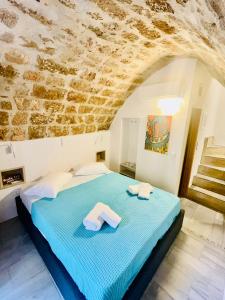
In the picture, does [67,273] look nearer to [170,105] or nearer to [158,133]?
[158,133]

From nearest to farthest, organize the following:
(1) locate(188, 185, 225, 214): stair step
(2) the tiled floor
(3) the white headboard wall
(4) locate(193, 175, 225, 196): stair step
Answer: (2) the tiled floor, (3) the white headboard wall, (1) locate(188, 185, 225, 214): stair step, (4) locate(193, 175, 225, 196): stair step

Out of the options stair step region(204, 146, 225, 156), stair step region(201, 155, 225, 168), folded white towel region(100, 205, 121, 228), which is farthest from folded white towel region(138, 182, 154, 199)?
stair step region(204, 146, 225, 156)

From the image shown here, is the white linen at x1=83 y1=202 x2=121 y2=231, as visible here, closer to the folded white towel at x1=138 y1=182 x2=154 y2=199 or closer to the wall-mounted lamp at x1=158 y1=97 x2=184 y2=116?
the folded white towel at x1=138 y1=182 x2=154 y2=199

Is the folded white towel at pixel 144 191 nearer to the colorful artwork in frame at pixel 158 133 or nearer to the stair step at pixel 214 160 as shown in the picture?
the colorful artwork in frame at pixel 158 133

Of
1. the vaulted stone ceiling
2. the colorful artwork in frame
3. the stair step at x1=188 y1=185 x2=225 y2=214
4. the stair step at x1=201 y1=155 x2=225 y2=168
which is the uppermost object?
the vaulted stone ceiling

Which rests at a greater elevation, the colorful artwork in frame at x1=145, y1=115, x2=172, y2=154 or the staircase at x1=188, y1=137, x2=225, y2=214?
the colorful artwork in frame at x1=145, y1=115, x2=172, y2=154

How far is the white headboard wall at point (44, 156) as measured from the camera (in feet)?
8.14

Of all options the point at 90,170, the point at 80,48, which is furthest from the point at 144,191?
the point at 80,48

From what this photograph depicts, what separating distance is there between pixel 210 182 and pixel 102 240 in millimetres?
2856

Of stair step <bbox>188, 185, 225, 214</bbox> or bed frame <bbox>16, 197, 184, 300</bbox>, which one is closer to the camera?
bed frame <bbox>16, 197, 184, 300</bbox>

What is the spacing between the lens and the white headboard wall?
248 cm

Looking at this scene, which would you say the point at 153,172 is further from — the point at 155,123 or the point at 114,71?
the point at 114,71

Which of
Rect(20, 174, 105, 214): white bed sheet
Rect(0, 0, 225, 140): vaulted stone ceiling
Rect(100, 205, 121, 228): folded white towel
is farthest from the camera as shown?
Rect(20, 174, 105, 214): white bed sheet

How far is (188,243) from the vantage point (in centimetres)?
223
